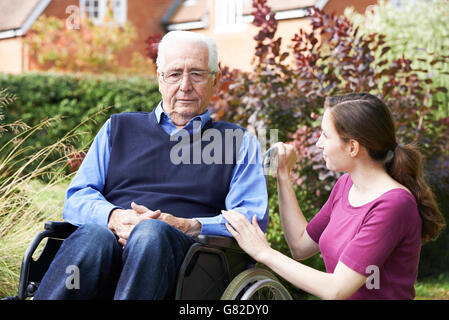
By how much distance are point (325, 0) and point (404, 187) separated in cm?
715

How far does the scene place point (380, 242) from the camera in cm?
212

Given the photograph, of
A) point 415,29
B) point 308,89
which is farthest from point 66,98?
point 308,89

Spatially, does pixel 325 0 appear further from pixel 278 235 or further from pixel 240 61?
pixel 240 61

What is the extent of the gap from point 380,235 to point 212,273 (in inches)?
27.0

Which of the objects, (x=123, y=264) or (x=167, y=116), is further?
(x=167, y=116)

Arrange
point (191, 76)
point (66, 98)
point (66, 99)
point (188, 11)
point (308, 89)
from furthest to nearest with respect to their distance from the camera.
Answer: point (188, 11) < point (66, 98) < point (66, 99) < point (308, 89) < point (191, 76)

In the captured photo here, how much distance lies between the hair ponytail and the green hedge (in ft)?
23.1

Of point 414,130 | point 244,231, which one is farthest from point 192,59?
point 414,130

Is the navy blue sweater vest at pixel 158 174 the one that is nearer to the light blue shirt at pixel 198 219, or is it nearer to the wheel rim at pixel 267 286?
the light blue shirt at pixel 198 219

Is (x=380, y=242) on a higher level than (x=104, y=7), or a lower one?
lower

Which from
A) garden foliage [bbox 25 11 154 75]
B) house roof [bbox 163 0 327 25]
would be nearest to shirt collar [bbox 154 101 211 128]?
house roof [bbox 163 0 327 25]

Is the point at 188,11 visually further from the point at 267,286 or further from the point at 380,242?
the point at 380,242

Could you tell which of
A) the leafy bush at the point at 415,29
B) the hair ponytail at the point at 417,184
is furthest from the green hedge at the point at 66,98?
the hair ponytail at the point at 417,184

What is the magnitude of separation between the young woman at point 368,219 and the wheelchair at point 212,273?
0.12 metres
